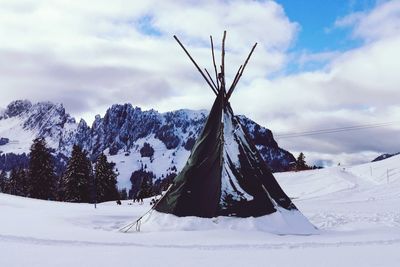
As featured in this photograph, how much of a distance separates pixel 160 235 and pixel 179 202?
2.05m

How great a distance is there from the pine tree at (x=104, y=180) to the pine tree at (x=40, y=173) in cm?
770

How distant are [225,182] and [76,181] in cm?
4083

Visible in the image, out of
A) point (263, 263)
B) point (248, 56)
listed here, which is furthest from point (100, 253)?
point (248, 56)

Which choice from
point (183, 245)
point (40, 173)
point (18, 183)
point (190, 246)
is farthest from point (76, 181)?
point (190, 246)

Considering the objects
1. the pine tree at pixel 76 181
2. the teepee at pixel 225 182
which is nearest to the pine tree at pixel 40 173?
the pine tree at pixel 76 181

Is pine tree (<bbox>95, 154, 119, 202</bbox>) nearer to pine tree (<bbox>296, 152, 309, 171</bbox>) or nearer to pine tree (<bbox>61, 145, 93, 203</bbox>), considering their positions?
pine tree (<bbox>61, 145, 93, 203</bbox>)

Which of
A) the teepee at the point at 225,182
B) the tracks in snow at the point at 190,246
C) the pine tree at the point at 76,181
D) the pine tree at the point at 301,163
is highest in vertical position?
the pine tree at the point at 301,163

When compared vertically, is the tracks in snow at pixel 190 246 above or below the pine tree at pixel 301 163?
below

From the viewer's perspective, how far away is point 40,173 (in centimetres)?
5269

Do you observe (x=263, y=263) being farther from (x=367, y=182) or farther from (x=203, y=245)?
(x=367, y=182)

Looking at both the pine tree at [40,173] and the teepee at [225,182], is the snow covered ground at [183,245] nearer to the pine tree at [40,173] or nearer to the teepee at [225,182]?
the teepee at [225,182]

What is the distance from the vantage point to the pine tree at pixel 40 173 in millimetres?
52344

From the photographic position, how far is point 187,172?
15391 mm

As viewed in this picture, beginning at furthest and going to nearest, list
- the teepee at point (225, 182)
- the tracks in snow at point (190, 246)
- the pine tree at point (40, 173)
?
1. the pine tree at point (40, 173)
2. the teepee at point (225, 182)
3. the tracks in snow at point (190, 246)
